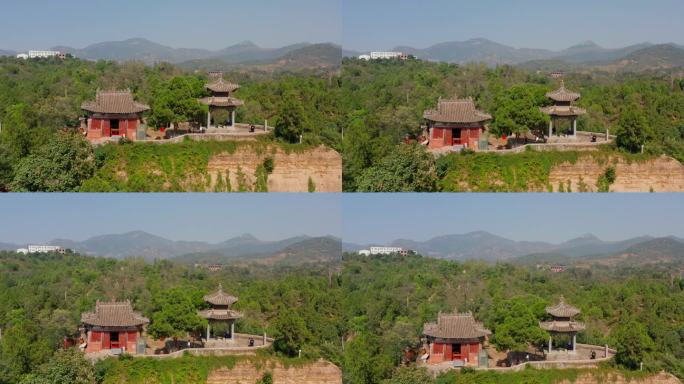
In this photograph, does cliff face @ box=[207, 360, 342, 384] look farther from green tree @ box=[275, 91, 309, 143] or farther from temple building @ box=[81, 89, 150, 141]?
temple building @ box=[81, 89, 150, 141]

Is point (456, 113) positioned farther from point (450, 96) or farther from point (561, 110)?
point (450, 96)

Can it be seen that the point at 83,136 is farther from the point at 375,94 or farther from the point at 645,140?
the point at 645,140

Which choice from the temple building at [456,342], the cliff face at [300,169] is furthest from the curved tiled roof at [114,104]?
the temple building at [456,342]

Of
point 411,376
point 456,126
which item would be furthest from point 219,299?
point 456,126

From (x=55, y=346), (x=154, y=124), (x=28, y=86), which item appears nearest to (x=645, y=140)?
(x=154, y=124)

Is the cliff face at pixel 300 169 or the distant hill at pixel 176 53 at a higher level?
the distant hill at pixel 176 53

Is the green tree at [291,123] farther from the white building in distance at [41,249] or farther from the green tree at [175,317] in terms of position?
the white building in distance at [41,249]
